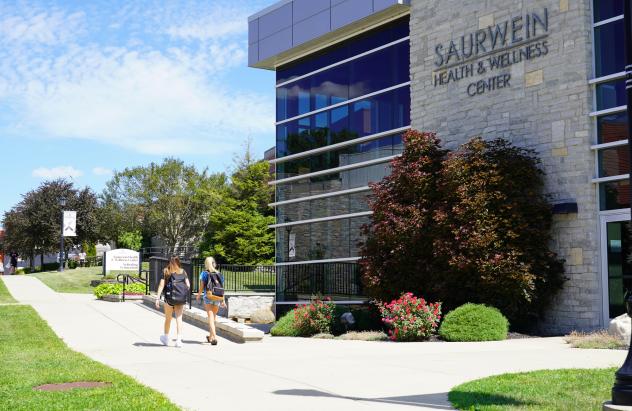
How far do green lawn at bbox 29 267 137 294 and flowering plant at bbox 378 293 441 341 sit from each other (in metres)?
21.2

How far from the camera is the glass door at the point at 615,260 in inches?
617

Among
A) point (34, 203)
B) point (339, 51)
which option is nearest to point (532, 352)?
point (339, 51)

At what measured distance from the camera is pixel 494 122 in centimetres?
1844

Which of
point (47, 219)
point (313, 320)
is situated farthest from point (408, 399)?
point (47, 219)

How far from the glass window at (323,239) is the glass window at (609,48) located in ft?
25.3

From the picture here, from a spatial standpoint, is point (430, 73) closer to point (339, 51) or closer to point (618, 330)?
point (339, 51)

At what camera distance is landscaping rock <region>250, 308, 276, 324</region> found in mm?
25953

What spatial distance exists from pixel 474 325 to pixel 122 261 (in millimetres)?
19950

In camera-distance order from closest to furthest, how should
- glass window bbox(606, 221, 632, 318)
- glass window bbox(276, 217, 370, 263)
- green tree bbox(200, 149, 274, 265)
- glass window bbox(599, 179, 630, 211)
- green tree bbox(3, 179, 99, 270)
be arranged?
glass window bbox(606, 221, 632, 318) → glass window bbox(599, 179, 630, 211) → glass window bbox(276, 217, 370, 263) → green tree bbox(200, 149, 274, 265) → green tree bbox(3, 179, 99, 270)

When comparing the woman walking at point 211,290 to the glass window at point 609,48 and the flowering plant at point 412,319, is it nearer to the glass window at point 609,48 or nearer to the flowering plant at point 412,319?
the flowering plant at point 412,319

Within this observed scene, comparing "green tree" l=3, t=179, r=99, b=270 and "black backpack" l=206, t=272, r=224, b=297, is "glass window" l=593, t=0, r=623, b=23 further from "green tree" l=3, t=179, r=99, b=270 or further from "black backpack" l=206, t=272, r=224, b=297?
"green tree" l=3, t=179, r=99, b=270

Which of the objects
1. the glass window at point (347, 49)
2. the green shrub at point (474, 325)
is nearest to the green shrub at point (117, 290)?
the glass window at point (347, 49)

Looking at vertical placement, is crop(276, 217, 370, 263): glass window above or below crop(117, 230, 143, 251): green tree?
below

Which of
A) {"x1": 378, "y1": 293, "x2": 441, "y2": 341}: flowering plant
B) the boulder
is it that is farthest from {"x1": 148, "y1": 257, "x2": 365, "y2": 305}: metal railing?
the boulder
